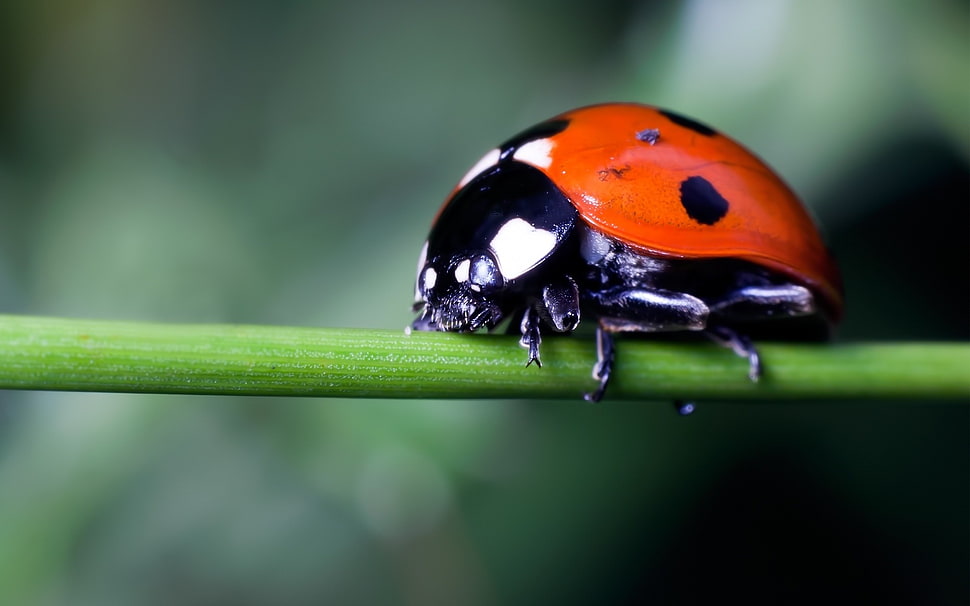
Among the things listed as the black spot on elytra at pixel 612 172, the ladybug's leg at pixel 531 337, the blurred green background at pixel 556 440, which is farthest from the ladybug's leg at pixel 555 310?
the blurred green background at pixel 556 440

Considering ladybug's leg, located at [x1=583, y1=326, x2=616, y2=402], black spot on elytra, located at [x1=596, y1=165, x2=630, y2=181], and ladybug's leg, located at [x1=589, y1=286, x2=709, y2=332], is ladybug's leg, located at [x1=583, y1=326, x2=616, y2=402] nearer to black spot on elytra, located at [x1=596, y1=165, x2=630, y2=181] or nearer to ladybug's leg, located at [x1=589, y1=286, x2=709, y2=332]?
ladybug's leg, located at [x1=589, y1=286, x2=709, y2=332]

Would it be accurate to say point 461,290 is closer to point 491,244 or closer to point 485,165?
point 491,244

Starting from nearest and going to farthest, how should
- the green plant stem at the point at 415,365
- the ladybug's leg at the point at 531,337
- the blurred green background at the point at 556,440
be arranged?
the green plant stem at the point at 415,365 → the ladybug's leg at the point at 531,337 → the blurred green background at the point at 556,440

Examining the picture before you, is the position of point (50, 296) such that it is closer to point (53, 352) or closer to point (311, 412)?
point (311, 412)

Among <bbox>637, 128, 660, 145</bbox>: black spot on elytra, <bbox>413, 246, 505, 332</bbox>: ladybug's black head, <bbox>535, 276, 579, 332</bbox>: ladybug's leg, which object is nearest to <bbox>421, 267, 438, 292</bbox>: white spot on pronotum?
<bbox>413, 246, 505, 332</bbox>: ladybug's black head

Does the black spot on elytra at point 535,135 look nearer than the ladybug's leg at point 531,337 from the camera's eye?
No

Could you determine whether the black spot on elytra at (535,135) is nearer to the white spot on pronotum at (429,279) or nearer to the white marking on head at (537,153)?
the white marking on head at (537,153)

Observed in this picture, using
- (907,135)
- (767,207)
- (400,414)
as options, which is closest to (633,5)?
(907,135)
